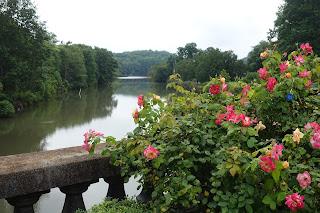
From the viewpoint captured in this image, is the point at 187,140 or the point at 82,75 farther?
the point at 82,75

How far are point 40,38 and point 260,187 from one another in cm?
3829

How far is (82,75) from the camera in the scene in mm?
76438

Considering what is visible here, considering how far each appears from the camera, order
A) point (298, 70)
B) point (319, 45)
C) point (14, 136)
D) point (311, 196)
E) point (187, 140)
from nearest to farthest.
→ 1. point (311, 196)
2. point (187, 140)
3. point (298, 70)
4. point (14, 136)
5. point (319, 45)

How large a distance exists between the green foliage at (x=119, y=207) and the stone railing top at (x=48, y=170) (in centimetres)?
25

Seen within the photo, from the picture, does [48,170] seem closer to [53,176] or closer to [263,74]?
[53,176]

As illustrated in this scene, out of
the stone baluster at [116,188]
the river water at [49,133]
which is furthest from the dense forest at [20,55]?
the stone baluster at [116,188]

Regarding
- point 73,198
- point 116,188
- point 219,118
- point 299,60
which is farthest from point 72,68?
point 219,118

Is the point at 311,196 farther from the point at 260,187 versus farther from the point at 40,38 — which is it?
the point at 40,38

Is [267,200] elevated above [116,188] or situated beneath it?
elevated above

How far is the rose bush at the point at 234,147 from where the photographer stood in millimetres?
2141

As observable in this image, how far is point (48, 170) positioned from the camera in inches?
105

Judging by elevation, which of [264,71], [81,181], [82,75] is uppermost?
[264,71]

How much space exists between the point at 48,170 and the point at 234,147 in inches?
50.2

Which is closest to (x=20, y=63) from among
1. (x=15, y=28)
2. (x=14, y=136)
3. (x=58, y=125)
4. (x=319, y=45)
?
(x=15, y=28)
